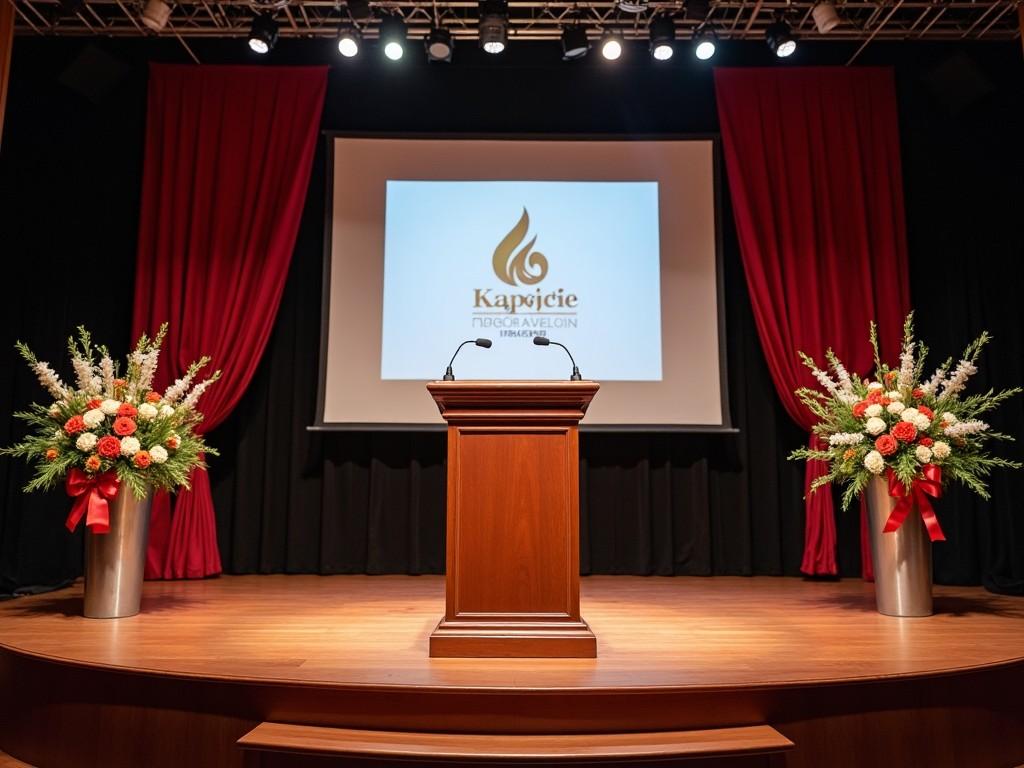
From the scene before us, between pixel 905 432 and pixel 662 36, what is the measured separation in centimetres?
261

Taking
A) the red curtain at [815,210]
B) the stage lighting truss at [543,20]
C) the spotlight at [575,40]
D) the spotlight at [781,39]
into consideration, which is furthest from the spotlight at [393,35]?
the spotlight at [781,39]

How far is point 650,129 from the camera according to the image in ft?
15.7

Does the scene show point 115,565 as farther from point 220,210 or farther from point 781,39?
point 781,39

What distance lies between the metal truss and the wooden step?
389cm

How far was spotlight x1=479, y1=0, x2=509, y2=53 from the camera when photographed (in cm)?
409

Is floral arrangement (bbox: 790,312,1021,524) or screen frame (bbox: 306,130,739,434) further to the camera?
screen frame (bbox: 306,130,739,434)

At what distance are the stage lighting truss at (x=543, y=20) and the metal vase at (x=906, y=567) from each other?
2.97 m

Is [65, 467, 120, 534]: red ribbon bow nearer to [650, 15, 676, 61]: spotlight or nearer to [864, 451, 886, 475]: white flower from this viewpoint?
[864, 451, 886, 475]: white flower

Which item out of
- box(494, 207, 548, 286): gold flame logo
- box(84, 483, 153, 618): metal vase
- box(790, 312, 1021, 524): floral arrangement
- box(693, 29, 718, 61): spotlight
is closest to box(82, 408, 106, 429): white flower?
box(84, 483, 153, 618): metal vase

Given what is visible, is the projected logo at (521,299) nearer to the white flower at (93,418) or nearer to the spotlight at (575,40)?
the spotlight at (575,40)

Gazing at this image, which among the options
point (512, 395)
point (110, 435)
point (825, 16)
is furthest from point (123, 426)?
point (825, 16)

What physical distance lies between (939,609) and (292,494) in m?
3.54

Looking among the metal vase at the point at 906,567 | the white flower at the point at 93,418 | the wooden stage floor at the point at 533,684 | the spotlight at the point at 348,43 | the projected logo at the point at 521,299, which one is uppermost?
the spotlight at the point at 348,43

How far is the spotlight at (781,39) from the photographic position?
4.23 m
